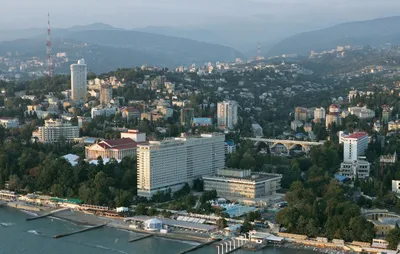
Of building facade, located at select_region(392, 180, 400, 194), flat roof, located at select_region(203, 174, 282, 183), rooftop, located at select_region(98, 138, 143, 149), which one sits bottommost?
building facade, located at select_region(392, 180, 400, 194)

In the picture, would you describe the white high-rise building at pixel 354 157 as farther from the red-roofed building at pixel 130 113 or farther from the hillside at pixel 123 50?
the hillside at pixel 123 50

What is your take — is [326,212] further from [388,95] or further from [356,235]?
[388,95]

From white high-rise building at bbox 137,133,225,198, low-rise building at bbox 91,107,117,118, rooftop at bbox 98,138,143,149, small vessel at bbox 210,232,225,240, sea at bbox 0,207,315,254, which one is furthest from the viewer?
low-rise building at bbox 91,107,117,118

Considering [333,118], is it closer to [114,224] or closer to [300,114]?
[300,114]

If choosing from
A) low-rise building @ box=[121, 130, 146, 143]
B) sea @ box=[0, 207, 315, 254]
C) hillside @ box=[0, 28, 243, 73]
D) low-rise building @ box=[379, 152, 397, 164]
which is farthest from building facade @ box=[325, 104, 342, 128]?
hillside @ box=[0, 28, 243, 73]

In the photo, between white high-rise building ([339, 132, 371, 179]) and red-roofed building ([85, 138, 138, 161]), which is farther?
red-roofed building ([85, 138, 138, 161])

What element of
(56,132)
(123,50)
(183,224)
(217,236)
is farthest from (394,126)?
(123,50)

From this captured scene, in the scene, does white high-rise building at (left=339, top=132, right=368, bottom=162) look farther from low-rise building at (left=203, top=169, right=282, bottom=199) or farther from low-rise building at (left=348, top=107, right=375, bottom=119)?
low-rise building at (left=348, top=107, right=375, bottom=119)
